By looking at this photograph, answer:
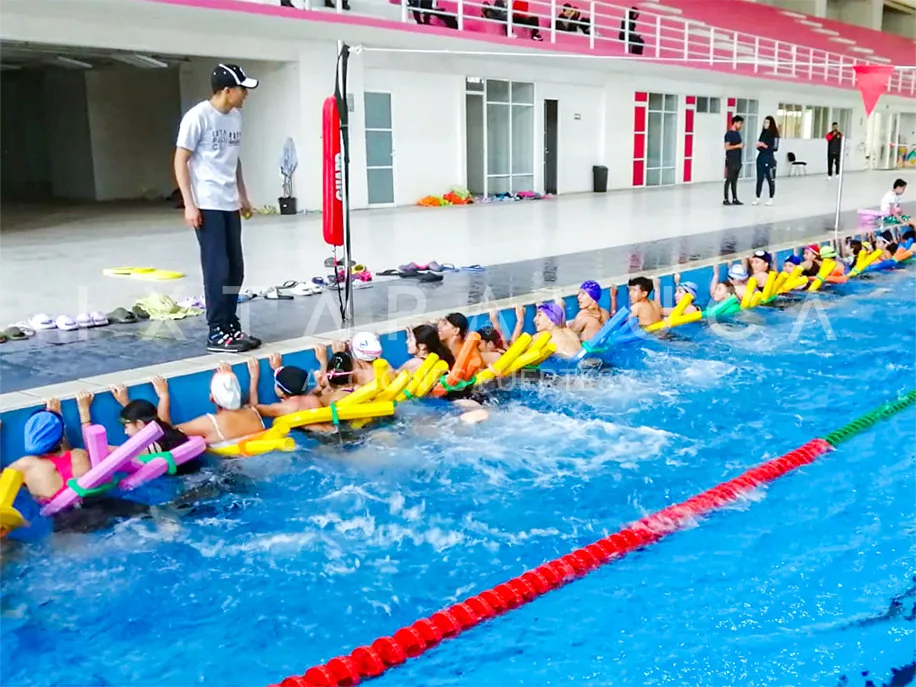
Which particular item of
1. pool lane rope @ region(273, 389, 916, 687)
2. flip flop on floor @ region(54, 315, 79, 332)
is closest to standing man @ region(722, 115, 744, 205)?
pool lane rope @ region(273, 389, 916, 687)

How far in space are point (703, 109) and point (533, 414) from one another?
2060 centimetres

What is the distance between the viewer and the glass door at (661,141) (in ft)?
71.8

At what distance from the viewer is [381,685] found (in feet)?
8.29

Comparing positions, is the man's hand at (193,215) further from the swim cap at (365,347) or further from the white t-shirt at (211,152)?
the swim cap at (365,347)

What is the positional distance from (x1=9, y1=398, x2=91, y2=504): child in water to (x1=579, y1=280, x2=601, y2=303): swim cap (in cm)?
380

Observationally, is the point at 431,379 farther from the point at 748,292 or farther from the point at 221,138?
the point at 748,292

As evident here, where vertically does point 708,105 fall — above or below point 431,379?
above

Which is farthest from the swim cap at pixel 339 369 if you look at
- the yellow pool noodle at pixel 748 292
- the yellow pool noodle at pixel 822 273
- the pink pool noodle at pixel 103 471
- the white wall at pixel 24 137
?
the white wall at pixel 24 137

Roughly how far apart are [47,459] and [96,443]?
0.67ft

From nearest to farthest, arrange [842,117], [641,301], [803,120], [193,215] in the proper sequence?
1. [193,215]
2. [641,301]
3. [803,120]
4. [842,117]

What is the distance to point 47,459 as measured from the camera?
145 inches

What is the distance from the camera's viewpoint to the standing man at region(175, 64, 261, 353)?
4.41 meters

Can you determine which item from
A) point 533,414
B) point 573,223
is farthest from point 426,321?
point 573,223

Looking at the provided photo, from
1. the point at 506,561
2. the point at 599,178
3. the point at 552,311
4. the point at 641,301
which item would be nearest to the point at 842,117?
the point at 599,178
